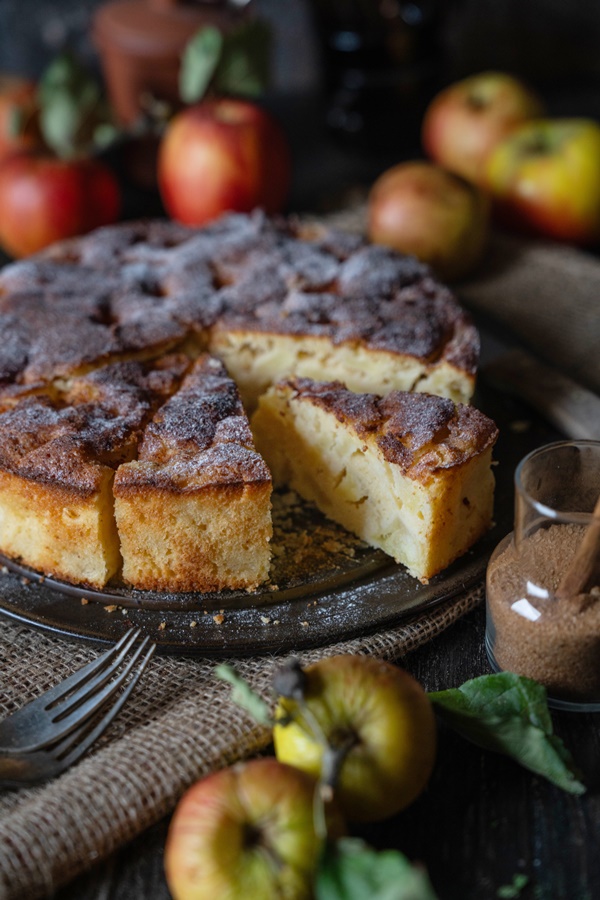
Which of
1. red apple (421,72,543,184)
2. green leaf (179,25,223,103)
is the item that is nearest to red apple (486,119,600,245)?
red apple (421,72,543,184)

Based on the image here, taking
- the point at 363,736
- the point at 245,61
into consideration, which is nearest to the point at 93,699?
the point at 363,736

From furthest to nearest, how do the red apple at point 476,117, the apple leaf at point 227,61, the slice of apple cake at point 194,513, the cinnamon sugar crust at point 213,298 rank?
the red apple at point 476,117 < the apple leaf at point 227,61 < the cinnamon sugar crust at point 213,298 < the slice of apple cake at point 194,513

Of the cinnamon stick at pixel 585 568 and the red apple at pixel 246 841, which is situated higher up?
the cinnamon stick at pixel 585 568

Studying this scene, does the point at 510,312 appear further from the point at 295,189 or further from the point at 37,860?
the point at 37,860

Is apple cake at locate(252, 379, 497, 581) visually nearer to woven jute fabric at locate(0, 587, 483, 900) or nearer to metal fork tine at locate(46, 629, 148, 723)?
woven jute fabric at locate(0, 587, 483, 900)

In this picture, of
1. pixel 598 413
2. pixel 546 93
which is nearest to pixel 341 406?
pixel 598 413

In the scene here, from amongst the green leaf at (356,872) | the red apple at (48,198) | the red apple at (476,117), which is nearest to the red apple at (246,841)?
the green leaf at (356,872)

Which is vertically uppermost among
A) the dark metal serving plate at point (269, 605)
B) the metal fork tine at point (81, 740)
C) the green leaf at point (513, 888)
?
the metal fork tine at point (81, 740)

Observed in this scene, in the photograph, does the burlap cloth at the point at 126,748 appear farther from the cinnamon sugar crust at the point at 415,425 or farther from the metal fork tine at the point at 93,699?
the cinnamon sugar crust at the point at 415,425
